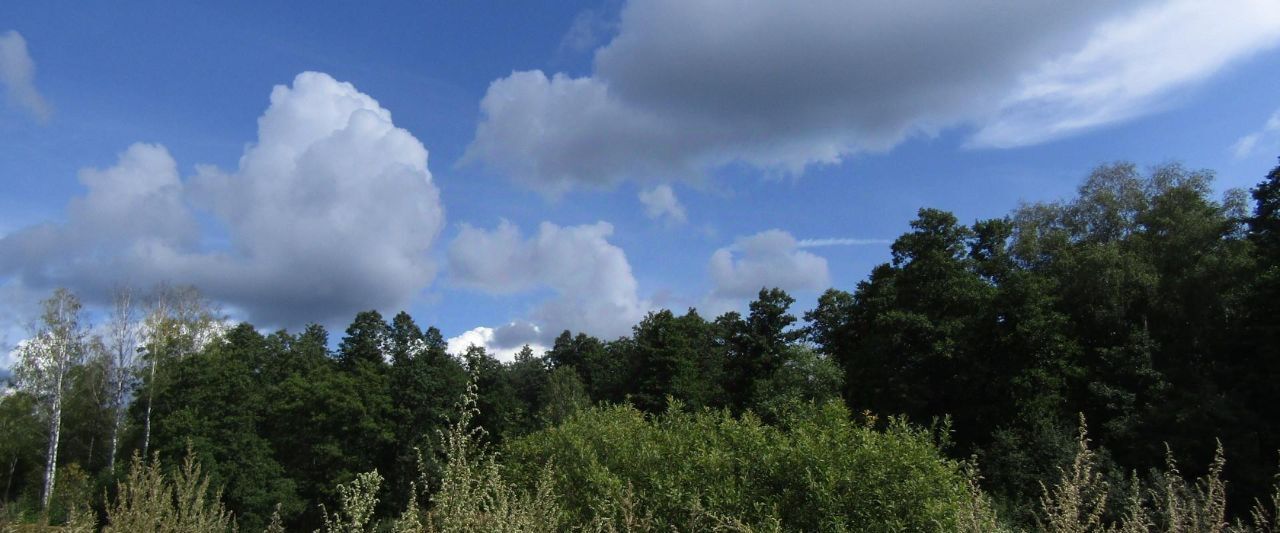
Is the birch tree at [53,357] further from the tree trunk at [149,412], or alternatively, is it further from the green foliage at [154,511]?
the green foliage at [154,511]

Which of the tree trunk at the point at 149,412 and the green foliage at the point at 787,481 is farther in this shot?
the tree trunk at the point at 149,412

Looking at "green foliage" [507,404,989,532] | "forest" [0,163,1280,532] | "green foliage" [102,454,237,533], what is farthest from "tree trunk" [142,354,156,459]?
"green foliage" [102,454,237,533]

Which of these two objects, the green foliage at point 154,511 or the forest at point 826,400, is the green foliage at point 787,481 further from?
the green foliage at point 154,511

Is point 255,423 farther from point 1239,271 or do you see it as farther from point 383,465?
point 1239,271

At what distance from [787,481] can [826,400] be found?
50.9 ft

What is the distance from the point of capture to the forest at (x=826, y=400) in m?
7.93

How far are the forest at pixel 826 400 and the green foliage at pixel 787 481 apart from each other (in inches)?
1.3

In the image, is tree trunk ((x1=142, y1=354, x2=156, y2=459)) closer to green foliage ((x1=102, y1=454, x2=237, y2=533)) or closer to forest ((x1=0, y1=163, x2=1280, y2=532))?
forest ((x1=0, y1=163, x2=1280, y2=532))

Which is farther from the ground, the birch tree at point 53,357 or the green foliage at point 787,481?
the birch tree at point 53,357

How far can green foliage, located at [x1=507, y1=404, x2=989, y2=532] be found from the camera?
7539 millimetres

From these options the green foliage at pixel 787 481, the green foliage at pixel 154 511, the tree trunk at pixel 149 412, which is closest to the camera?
the green foliage at pixel 154 511

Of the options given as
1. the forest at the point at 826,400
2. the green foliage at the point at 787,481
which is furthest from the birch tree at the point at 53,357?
the green foliage at the point at 787,481

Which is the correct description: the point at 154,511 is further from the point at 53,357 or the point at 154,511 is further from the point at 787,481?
the point at 53,357

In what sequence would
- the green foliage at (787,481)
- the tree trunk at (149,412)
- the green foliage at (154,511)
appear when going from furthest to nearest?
the tree trunk at (149,412) → the green foliage at (787,481) → the green foliage at (154,511)
